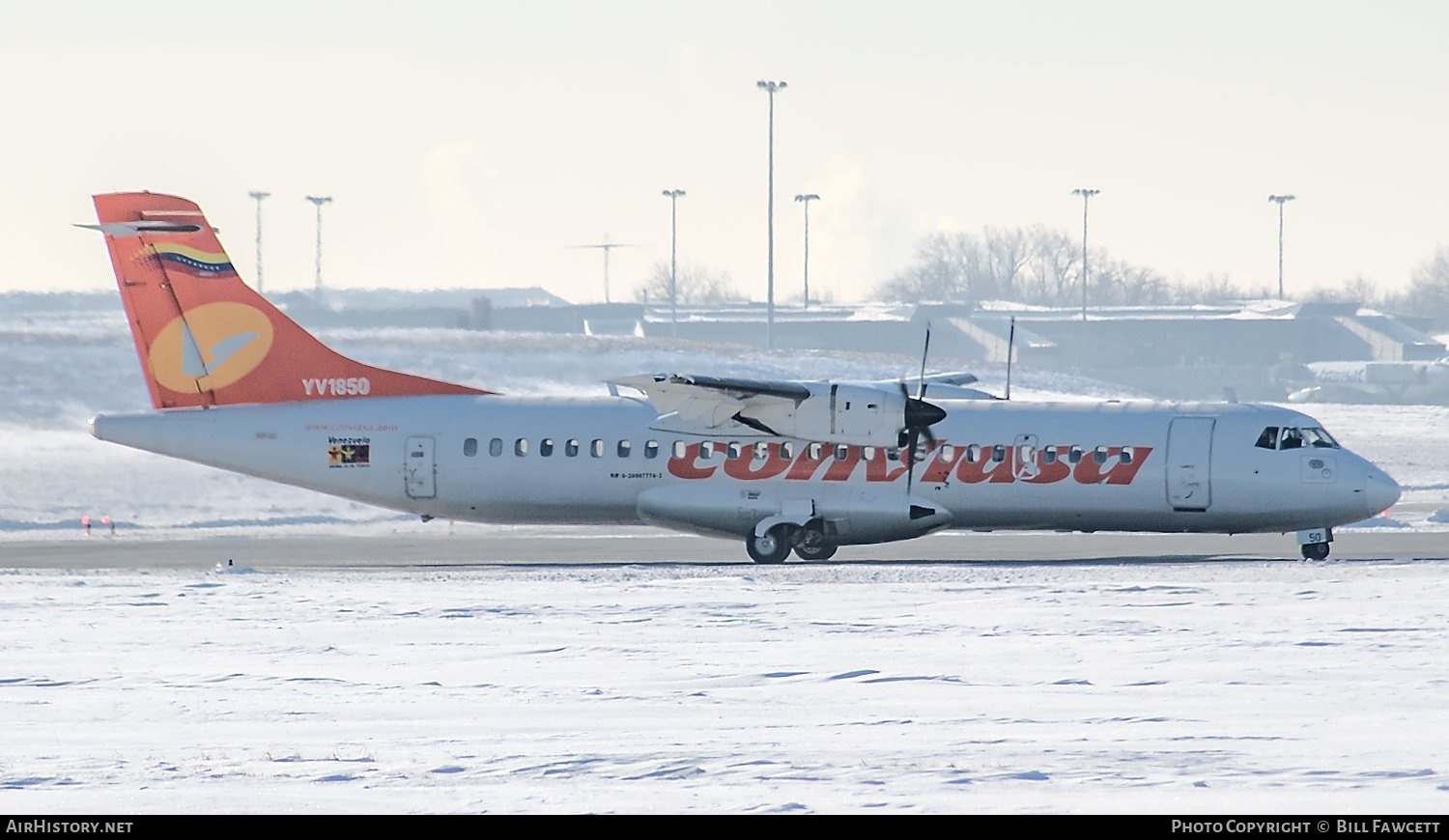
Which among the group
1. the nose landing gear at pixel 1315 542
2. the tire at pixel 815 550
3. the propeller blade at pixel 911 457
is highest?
the propeller blade at pixel 911 457

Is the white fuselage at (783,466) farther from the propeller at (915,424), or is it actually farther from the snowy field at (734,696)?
the snowy field at (734,696)

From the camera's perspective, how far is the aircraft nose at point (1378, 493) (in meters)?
27.9

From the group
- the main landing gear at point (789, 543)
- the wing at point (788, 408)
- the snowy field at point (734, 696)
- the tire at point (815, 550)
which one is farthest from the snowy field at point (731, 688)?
the wing at point (788, 408)

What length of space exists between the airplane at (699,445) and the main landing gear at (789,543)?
38 millimetres

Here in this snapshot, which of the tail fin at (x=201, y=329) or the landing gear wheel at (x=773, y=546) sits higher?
the tail fin at (x=201, y=329)

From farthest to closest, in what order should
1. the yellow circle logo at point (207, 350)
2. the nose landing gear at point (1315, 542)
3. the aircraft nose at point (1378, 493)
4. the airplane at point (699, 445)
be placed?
the yellow circle logo at point (207, 350) → the airplane at point (699, 445) → the nose landing gear at point (1315, 542) → the aircraft nose at point (1378, 493)

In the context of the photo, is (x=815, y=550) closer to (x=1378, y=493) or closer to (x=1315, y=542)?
(x=1315, y=542)

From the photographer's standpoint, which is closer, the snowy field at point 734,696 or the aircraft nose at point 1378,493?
the snowy field at point 734,696

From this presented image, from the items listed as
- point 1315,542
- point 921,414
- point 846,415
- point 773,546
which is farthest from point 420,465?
point 1315,542

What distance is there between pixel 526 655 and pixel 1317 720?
7.63m

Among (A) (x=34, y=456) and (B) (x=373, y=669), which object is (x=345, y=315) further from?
(B) (x=373, y=669)

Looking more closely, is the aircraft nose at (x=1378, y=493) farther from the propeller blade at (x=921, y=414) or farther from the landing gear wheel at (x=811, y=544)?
the landing gear wheel at (x=811, y=544)

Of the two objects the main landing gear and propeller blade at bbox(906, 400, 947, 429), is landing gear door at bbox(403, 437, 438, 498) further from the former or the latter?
propeller blade at bbox(906, 400, 947, 429)

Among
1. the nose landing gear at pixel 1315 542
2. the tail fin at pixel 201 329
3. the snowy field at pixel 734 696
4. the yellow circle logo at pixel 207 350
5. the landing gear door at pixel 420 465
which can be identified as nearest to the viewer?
the snowy field at pixel 734 696
